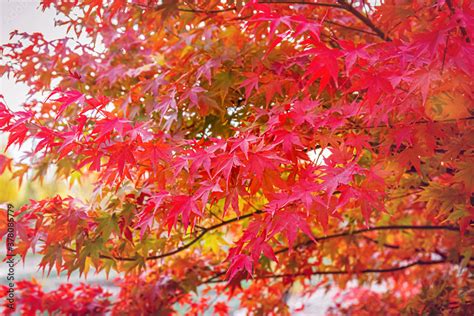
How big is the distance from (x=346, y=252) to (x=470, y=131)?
58.2 inches

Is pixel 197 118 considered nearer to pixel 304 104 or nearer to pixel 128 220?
pixel 128 220

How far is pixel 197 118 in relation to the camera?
1978mm

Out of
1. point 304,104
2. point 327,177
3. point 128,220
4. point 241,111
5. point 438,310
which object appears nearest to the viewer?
point 327,177

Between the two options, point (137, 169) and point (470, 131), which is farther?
point (137, 169)

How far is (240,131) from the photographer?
1.54 metres

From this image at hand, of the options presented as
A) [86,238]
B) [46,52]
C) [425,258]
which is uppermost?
[46,52]

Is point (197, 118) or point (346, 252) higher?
point (197, 118)

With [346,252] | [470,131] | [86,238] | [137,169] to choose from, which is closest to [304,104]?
[470,131]

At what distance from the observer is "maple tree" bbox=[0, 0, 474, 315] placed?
52.4 inches

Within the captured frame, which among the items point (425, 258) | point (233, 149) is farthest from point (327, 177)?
point (425, 258)

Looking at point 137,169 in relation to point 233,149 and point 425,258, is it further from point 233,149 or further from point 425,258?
point 425,258

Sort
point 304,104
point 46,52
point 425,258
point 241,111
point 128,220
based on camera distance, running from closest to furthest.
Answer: point 304,104 < point 128,220 < point 241,111 < point 46,52 < point 425,258

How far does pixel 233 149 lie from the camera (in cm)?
131

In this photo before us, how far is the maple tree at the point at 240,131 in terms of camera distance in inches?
52.4
